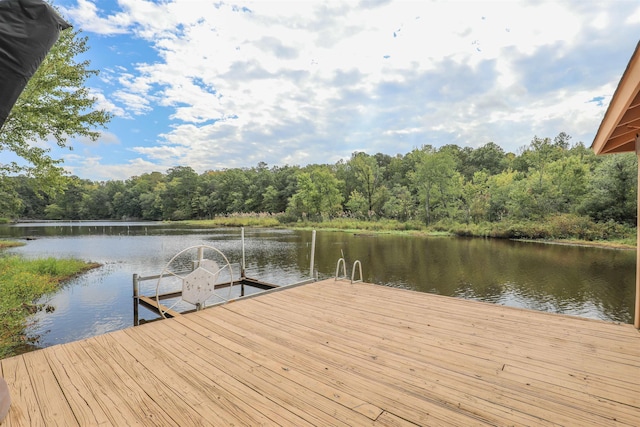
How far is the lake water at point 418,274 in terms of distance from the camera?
6559 millimetres

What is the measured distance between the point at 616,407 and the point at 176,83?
22.5 m

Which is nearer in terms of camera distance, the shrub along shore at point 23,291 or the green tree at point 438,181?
the shrub along shore at point 23,291

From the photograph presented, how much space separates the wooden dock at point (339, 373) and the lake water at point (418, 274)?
449cm

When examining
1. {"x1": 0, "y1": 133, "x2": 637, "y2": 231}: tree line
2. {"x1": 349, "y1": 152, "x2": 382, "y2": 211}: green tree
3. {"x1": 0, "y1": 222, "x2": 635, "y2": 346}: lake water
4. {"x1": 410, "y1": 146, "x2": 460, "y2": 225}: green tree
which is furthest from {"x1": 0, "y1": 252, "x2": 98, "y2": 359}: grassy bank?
{"x1": 349, "y1": 152, "x2": 382, "y2": 211}: green tree

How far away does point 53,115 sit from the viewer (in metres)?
7.27

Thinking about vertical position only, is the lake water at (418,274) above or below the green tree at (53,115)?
below

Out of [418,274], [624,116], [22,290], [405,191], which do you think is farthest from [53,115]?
[405,191]

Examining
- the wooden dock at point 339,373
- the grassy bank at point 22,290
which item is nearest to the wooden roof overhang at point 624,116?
the wooden dock at point 339,373

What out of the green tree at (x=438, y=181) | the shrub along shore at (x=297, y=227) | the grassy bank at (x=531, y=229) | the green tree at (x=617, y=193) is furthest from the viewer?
the green tree at (x=438, y=181)

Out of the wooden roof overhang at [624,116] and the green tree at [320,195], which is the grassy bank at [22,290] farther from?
the green tree at [320,195]

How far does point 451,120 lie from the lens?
36.7 meters

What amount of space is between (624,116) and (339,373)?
9.42 ft

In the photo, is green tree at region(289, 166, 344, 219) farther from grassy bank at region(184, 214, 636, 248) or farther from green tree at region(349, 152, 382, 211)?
grassy bank at region(184, 214, 636, 248)

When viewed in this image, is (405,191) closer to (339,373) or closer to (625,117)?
(625,117)
